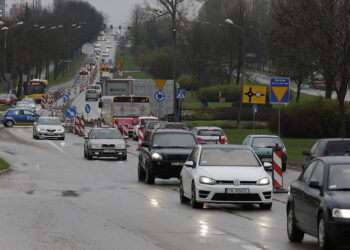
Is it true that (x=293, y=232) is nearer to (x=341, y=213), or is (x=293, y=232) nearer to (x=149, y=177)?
(x=341, y=213)

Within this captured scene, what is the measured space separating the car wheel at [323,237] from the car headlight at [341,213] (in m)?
0.25

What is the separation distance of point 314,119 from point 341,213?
169 ft

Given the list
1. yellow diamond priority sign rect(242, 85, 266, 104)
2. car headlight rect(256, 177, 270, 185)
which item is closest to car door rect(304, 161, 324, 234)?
car headlight rect(256, 177, 270, 185)

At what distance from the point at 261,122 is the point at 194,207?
63655 mm

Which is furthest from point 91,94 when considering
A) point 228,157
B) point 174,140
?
point 228,157

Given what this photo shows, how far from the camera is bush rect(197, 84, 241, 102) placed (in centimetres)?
11875

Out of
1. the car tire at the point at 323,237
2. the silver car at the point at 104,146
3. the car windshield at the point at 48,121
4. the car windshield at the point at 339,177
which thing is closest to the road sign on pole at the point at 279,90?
the silver car at the point at 104,146

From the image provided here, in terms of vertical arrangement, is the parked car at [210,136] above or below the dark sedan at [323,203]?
below

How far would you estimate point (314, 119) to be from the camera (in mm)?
64812

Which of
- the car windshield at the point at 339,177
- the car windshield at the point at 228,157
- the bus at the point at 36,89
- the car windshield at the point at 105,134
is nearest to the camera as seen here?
the car windshield at the point at 339,177

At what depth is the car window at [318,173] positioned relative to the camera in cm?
1499

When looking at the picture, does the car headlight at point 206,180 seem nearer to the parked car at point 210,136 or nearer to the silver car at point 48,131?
the parked car at point 210,136

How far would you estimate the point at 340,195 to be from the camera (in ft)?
46.5

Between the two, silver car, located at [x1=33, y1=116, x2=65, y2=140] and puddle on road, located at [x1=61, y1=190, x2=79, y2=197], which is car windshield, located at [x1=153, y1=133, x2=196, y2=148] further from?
silver car, located at [x1=33, y1=116, x2=65, y2=140]
